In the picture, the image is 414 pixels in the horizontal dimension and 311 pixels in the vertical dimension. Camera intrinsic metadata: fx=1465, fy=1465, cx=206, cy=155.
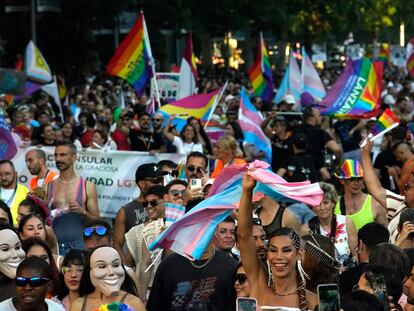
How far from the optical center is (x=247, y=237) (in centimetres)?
785

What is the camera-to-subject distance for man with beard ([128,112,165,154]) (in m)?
17.0

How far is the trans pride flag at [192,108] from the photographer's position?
18.8 metres

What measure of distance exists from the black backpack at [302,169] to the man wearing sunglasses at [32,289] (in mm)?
6678

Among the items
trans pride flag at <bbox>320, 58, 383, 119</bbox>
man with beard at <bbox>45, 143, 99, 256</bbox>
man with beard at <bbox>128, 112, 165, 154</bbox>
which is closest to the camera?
man with beard at <bbox>45, 143, 99, 256</bbox>

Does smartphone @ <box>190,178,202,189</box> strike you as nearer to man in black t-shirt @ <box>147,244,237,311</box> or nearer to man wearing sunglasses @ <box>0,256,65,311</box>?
man in black t-shirt @ <box>147,244,237,311</box>

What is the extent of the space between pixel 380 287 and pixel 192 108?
1235 centimetres

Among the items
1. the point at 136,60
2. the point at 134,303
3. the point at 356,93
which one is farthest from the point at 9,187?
the point at 136,60

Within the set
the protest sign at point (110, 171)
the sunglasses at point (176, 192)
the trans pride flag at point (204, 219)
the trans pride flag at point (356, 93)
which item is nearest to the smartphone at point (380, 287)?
the trans pride flag at point (204, 219)

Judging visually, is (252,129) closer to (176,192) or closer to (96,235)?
(176,192)

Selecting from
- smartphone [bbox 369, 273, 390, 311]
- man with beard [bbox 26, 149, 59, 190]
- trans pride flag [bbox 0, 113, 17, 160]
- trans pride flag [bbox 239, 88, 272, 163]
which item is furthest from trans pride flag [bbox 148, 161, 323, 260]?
trans pride flag [bbox 239, 88, 272, 163]

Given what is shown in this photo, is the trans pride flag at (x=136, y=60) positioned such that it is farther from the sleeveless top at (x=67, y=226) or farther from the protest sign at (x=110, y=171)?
the sleeveless top at (x=67, y=226)

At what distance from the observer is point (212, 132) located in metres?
19.1

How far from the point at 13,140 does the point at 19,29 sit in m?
29.9

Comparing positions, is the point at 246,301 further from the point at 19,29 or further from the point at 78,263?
the point at 19,29
